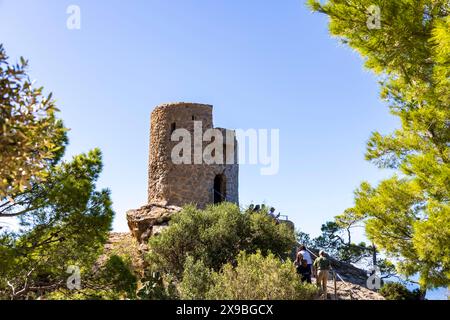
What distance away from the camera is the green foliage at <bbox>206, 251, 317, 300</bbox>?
9.89 m

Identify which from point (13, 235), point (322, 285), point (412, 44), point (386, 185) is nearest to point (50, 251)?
point (13, 235)

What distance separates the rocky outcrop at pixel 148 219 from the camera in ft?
60.6

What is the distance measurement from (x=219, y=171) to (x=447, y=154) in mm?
11183

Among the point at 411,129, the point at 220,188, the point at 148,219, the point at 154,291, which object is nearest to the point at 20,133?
the point at 154,291

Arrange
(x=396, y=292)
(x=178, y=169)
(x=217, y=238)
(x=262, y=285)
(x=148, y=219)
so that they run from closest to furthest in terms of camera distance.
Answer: (x=262, y=285) < (x=217, y=238) < (x=396, y=292) < (x=148, y=219) < (x=178, y=169)

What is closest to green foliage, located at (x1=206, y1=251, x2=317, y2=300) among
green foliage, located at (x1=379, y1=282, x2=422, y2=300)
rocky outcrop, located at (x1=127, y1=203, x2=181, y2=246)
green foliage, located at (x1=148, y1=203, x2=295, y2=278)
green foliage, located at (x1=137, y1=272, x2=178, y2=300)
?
green foliage, located at (x1=137, y1=272, x2=178, y2=300)

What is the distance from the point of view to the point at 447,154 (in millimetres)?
10914

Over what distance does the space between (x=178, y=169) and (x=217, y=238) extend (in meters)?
5.56

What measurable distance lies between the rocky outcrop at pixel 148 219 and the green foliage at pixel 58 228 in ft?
15.8

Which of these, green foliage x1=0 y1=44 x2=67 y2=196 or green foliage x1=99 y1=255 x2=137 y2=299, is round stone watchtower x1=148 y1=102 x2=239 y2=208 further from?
green foliage x1=0 y1=44 x2=67 y2=196

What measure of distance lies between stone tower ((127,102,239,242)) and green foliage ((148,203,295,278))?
329cm

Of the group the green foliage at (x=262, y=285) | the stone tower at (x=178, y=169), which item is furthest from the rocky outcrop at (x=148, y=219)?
the green foliage at (x=262, y=285)

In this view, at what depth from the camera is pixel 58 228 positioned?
12961 millimetres

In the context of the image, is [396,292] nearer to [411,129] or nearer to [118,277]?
[411,129]
